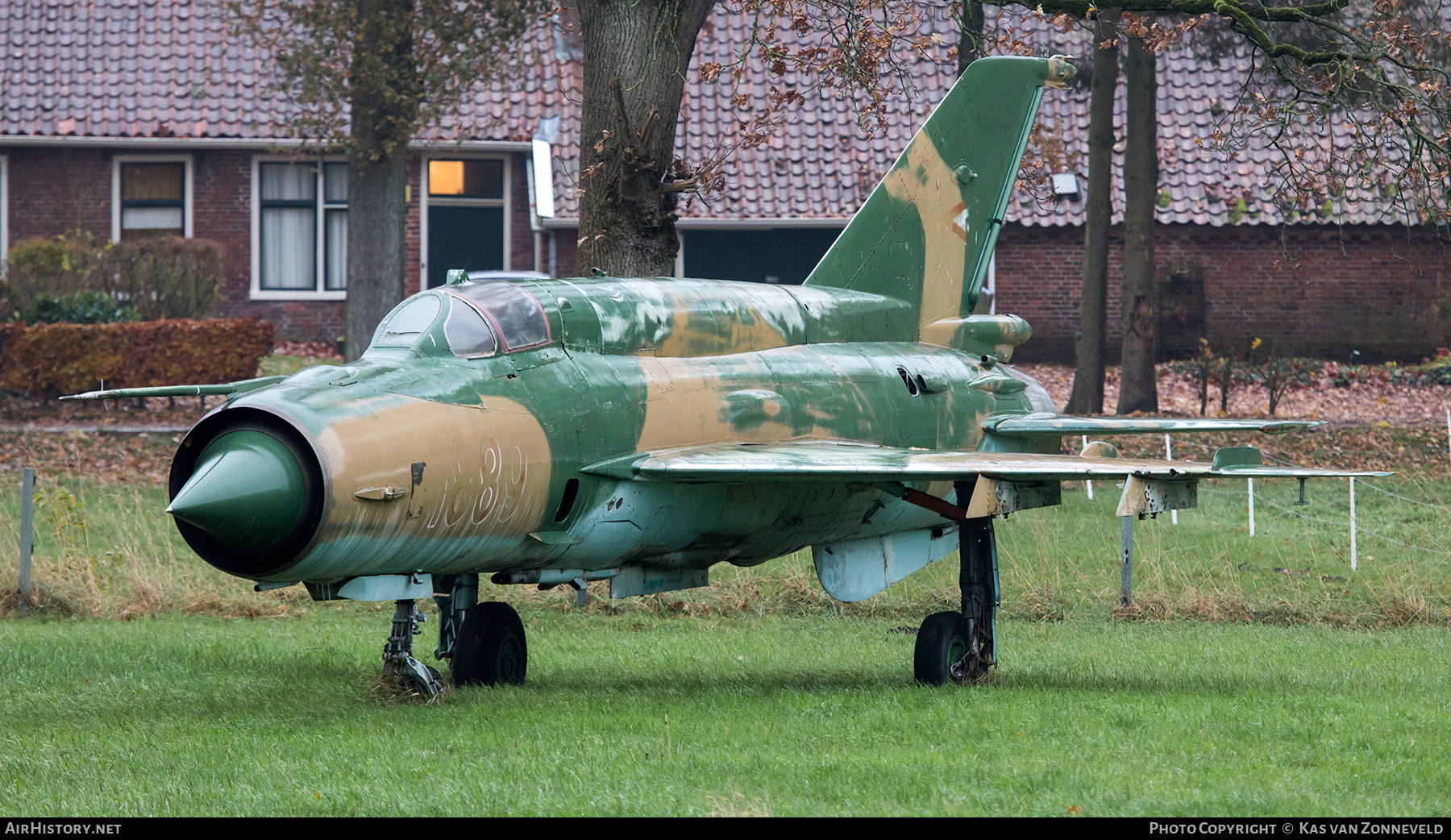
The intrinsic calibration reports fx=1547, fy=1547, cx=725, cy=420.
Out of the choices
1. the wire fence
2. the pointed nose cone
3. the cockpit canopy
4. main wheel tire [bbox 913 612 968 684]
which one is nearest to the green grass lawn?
main wheel tire [bbox 913 612 968 684]

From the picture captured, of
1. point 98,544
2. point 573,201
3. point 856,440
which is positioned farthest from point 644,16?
point 573,201

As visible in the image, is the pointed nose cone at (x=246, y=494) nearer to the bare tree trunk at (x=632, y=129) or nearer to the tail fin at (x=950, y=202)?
the tail fin at (x=950, y=202)

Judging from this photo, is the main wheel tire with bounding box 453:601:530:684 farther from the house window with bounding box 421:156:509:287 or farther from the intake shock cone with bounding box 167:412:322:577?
the house window with bounding box 421:156:509:287

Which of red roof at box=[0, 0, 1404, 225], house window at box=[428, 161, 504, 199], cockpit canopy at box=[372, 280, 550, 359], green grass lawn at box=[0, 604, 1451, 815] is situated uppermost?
red roof at box=[0, 0, 1404, 225]

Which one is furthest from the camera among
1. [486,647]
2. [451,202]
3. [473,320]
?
[451,202]

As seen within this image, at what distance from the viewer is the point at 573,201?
29781mm

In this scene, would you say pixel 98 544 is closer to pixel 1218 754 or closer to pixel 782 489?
pixel 782 489

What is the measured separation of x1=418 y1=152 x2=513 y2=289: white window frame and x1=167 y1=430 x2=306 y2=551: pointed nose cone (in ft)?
77.1

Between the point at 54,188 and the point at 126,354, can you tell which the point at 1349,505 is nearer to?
the point at 126,354

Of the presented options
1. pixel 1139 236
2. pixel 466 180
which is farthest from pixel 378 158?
pixel 1139 236

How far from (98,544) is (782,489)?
9.40 meters

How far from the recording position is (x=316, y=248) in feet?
102

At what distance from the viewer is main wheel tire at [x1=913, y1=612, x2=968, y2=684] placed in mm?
10336

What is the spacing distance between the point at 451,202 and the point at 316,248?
284 cm
